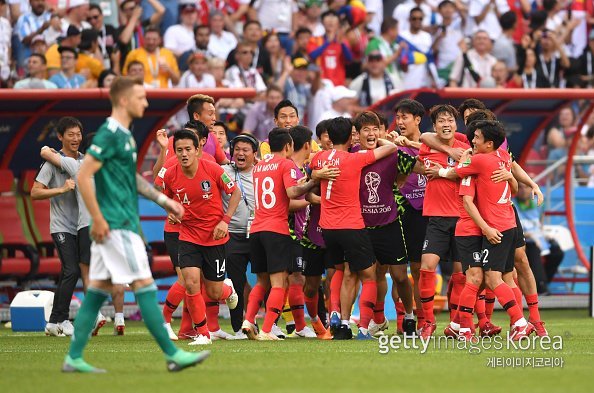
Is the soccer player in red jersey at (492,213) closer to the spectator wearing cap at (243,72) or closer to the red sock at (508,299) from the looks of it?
the red sock at (508,299)

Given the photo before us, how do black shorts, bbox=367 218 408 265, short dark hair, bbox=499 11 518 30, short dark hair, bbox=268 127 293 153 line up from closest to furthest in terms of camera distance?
short dark hair, bbox=268 127 293 153, black shorts, bbox=367 218 408 265, short dark hair, bbox=499 11 518 30

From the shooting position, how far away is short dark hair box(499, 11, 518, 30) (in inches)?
896

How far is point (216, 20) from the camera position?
2088 centimetres

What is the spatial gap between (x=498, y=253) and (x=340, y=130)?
1.98 meters

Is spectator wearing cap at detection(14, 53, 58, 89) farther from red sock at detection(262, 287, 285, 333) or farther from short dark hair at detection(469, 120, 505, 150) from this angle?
short dark hair at detection(469, 120, 505, 150)

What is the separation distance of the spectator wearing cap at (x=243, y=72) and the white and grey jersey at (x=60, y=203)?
644cm

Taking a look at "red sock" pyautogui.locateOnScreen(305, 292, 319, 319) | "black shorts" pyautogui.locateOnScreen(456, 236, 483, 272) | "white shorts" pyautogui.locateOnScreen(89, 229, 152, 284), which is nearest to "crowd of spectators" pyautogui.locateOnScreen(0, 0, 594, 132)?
"red sock" pyautogui.locateOnScreen(305, 292, 319, 319)

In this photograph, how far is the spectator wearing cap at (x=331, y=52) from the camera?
2117 cm

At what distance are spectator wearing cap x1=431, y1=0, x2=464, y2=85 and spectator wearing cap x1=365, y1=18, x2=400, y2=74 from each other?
1046mm

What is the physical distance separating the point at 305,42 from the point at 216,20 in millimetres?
1499

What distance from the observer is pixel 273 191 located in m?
12.6

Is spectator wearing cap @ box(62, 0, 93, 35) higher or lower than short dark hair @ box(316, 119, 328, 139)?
higher

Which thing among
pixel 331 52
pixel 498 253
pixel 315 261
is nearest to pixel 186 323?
pixel 315 261

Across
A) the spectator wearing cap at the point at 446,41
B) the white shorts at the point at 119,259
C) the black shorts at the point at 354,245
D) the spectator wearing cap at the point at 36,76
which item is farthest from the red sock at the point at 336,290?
the spectator wearing cap at the point at 446,41
